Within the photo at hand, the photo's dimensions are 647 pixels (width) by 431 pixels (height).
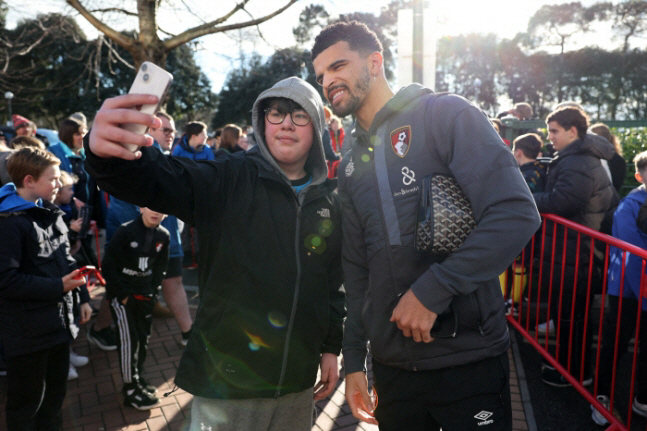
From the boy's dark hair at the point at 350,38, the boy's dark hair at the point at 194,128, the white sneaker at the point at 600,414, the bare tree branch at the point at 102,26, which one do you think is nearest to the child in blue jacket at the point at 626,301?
the white sneaker at the point at 600,414

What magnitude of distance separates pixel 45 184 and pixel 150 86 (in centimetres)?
217

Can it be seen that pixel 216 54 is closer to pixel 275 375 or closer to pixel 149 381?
pixel 149 381

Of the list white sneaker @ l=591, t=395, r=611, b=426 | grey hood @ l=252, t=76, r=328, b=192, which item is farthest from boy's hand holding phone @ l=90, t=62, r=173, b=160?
white sneaker @ l=591, t=395, r=611, b=426

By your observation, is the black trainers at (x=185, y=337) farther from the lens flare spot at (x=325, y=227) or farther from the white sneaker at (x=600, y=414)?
the white sneaker at (x=600, y=414)

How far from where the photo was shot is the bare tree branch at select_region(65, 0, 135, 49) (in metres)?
7.86

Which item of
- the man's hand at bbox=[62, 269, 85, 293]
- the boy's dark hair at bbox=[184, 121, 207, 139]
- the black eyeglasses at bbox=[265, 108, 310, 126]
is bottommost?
the man's hand at bbox=[62, 269, 85, 293]

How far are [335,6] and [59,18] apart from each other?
5.22 meters

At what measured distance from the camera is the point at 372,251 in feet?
6.11

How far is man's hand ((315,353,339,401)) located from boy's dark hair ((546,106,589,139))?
3.01 metres

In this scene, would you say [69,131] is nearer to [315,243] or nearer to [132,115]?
[315,243]

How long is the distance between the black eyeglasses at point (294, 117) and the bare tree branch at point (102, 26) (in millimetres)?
6806

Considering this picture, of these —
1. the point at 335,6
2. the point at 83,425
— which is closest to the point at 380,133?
the point at 83,425

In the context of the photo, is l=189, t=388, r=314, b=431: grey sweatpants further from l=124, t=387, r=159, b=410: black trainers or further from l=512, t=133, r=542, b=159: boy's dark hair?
l=512, t=133, r=542, b=159: boy's dark hair

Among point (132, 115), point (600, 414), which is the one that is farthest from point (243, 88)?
point (132, 115)
